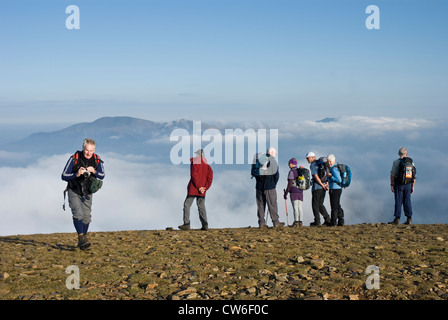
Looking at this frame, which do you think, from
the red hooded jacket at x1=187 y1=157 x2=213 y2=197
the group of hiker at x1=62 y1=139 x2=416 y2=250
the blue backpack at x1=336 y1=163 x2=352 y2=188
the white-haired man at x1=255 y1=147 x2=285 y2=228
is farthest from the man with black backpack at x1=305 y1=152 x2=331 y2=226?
the red hooded jacket at x1=187 y1=157 x2=213 y2=197

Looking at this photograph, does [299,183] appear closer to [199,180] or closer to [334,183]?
[334,183]

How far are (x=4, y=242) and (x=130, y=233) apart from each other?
4411mm

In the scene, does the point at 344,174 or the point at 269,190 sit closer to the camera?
the point at 269,190

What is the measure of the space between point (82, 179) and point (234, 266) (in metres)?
5.05

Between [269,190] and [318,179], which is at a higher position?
[318,179]

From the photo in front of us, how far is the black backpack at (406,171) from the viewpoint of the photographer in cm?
1802

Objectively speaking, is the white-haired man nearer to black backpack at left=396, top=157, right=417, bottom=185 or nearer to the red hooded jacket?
the red hooded jacket

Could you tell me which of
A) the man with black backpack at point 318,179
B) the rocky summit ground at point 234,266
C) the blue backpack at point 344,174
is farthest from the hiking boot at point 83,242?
the blue backpack at point 344,174

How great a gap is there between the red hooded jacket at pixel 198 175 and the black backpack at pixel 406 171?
7707mm

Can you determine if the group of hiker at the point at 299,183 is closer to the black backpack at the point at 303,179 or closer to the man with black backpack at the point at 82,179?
the black backpack at the point at 303,179

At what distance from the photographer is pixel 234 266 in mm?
11258

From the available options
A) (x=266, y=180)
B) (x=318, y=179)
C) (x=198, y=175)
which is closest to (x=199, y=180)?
(x=198, y=175)

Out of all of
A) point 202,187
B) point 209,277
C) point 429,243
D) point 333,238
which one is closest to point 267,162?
point 202,187
